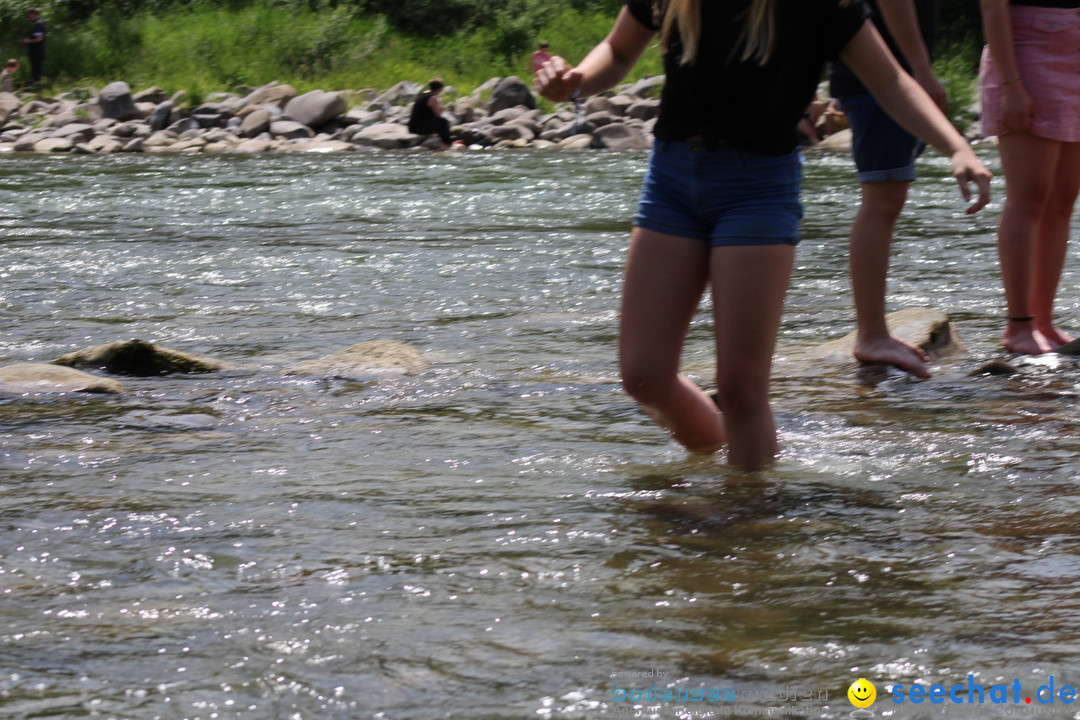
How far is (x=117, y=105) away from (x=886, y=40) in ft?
84.9

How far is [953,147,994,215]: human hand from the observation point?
9.92ft

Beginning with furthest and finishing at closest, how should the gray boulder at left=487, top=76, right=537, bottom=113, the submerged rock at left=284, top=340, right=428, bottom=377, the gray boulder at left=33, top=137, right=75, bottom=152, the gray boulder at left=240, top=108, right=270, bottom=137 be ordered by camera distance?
1. the gray boulder at left=487, top=76, right=537, bottom=113
2. the gray boulder at left=240, top=108, right=270, bottom=137
3. the gray boulder at left=33, top=137, right=75, bottom=152
4. the submerged rock at left=284, top=340, right=428, bottom=377

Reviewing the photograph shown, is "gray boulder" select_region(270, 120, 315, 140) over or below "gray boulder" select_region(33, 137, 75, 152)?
over

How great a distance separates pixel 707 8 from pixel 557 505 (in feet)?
3.86

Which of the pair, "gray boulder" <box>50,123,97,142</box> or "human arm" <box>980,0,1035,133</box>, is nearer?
"human arm" <box>980,0,1035,133</box>

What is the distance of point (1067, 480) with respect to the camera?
3387 mm

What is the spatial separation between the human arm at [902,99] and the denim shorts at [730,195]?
252 millimetres

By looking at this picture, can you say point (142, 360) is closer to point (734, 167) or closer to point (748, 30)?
point (734, 167)

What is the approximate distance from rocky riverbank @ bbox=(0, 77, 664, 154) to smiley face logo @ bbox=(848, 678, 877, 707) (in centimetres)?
2067

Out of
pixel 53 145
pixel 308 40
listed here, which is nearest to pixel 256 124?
pixel 53 145

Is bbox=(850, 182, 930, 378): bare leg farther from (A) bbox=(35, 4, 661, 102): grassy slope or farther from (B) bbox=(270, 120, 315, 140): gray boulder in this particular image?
(A) bbox=(35, 4, 661, 102): grassy slope

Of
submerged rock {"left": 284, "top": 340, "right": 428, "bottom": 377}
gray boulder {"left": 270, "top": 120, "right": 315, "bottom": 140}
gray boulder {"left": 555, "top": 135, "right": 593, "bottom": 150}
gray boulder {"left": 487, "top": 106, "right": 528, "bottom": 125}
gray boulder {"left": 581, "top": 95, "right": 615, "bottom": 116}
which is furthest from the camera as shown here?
gray boulder {"left": 581, "top": 95, "right": 615, "bottom": 116}

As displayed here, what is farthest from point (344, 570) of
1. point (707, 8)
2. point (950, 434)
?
point (950, 434)

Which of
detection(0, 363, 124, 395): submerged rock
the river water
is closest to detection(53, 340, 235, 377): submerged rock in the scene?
the river water
